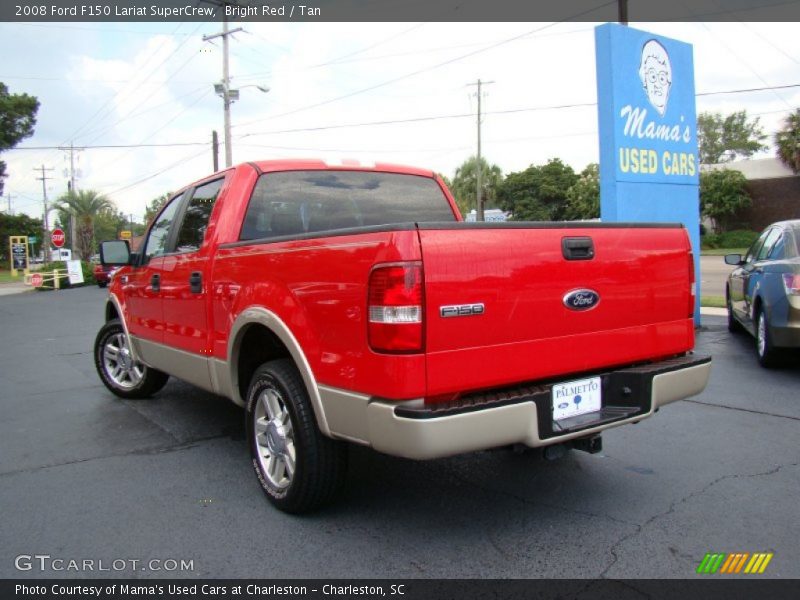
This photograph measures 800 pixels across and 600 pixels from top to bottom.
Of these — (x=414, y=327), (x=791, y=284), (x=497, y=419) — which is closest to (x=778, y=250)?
(x=791, y=284)

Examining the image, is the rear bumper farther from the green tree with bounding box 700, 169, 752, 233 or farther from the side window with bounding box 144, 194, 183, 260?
the green tree with bounding box 700, 169, 752, 233

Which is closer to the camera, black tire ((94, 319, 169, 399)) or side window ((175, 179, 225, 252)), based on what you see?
side window ((175, 179, 225, 252))

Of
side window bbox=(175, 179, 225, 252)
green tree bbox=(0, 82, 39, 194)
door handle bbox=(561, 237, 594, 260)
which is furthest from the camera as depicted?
green tree bbox=(0, 82, 39, 194)

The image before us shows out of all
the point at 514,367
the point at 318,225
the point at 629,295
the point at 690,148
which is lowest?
the point at 514,367

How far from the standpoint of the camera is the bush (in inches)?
1458

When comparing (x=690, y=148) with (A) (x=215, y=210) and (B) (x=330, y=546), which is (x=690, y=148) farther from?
(B) (x=330, y=546)

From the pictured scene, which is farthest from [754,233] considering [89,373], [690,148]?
[89,373]

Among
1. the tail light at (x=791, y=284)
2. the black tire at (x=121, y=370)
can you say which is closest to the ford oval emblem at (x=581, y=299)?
the tail light at (x=791, y=284)

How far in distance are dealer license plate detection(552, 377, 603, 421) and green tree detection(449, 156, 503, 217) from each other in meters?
58.7

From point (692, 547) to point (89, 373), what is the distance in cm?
Answer: 702

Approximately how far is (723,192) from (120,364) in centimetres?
3925

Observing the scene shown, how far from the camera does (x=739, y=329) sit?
29.9ft

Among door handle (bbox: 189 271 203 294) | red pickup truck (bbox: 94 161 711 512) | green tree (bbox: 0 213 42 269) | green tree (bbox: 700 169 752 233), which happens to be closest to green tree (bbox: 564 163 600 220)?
green tree (bbox: 700 169 752 233)

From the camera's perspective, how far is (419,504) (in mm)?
3615
